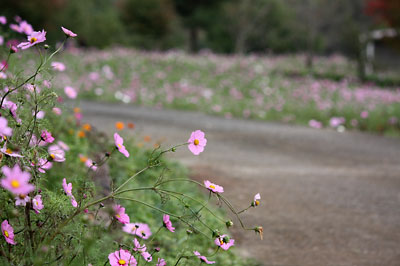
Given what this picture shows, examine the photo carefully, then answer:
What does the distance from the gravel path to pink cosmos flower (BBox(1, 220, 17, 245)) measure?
172 centimetres

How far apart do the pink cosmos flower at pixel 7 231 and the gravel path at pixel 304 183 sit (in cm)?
172

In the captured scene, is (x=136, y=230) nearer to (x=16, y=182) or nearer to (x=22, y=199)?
(x=22, y=199)

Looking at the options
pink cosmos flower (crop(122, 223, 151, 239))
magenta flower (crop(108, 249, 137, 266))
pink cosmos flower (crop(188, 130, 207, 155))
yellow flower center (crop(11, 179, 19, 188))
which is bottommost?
pink cosmos flower (crop(122, 223, 151, 239))

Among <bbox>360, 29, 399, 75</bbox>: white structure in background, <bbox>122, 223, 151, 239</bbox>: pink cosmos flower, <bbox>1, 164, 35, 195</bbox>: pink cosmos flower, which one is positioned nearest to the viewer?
<bbox>1, 164, 35, 195</bbox>: pink cosmos flower

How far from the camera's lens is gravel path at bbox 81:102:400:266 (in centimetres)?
298

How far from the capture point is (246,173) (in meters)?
4.59

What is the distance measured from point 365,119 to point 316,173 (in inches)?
146

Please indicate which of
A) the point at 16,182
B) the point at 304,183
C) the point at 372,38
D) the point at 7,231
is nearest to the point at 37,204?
the point at 7,231

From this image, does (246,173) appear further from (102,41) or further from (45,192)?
(102,41)

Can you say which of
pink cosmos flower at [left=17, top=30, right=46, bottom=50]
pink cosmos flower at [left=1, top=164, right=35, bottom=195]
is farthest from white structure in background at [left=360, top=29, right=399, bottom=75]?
pink cosmos flower at [left=1, top=164, right=35, bottom=195]

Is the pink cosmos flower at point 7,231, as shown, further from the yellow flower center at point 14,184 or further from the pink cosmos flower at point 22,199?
the yellow flower center at point 14,184

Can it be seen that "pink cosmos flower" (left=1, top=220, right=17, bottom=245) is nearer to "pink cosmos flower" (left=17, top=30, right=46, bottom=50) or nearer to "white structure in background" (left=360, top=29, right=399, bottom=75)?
"pink cosmos flower" (left=17, top=30, right=46, bottom=50)

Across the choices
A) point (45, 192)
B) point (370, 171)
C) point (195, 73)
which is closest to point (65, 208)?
point (45, 192)

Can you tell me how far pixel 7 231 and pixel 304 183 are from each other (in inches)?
130
